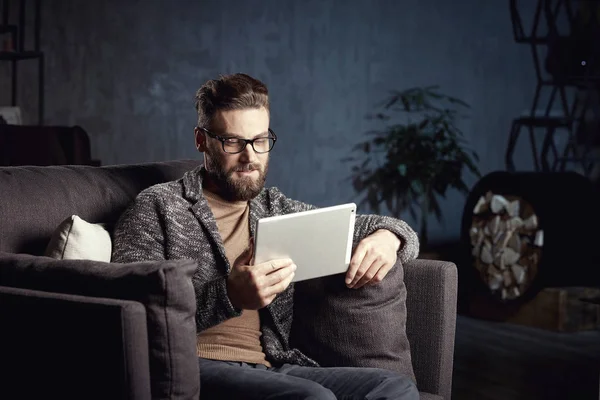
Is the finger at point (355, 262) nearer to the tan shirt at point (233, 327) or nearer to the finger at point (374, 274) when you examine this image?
the finger at point (374, 274)

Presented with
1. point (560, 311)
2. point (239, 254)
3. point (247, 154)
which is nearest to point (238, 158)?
point (247, 154)

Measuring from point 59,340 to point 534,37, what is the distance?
182 inches

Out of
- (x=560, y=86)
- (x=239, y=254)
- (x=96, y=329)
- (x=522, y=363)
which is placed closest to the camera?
(x=96, y=329)

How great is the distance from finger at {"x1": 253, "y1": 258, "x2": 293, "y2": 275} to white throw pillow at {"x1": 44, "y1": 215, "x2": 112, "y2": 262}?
1.52 ft

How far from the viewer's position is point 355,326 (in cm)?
209

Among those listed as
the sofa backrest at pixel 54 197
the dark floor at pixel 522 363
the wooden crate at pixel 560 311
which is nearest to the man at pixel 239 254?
the sofa backrest at pixel 54 197

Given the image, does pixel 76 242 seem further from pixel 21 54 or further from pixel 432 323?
pixel 21 54

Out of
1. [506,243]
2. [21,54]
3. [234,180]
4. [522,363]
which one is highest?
[21,54]

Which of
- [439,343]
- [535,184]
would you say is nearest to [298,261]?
[439,343]

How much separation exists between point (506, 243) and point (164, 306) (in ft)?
10.9

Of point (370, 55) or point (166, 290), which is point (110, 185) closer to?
point (166, 290)

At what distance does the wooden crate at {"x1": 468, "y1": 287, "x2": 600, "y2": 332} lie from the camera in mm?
4422

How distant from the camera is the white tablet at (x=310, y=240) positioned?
5.86ft

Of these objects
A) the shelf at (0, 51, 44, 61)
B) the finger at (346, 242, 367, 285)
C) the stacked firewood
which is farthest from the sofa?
the shelf at (0, 51, 44, 61)
